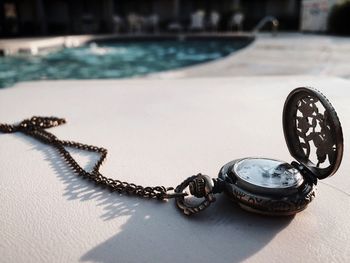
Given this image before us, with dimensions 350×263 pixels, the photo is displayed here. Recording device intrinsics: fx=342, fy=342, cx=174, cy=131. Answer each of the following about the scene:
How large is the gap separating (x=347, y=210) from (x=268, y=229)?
40 cm

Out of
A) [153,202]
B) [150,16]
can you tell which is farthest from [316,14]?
[153,202]

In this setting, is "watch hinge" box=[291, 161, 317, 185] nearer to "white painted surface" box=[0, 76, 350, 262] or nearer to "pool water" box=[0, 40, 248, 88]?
"white painted surface" box=[0, 76, 350, 262]

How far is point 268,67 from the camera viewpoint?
253 inches

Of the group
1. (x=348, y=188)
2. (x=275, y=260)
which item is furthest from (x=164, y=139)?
(x=275, y=260)

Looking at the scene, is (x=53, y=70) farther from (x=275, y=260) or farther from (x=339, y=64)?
(x=275, y=260)

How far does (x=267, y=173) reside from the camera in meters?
1.42

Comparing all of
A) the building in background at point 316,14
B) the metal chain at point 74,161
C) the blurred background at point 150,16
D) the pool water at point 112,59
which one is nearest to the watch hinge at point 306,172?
the metal chain at point 74,161

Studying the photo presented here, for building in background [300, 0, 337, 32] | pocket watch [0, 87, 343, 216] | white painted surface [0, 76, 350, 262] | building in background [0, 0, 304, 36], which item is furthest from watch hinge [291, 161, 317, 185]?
building in background [0, 0, 304, 36]

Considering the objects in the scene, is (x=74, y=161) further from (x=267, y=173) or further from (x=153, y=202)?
(x=267, y=173)

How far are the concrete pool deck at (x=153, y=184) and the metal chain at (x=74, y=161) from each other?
43 mm

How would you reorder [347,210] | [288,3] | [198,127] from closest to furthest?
[347,210]
[198,127]
[288,3]

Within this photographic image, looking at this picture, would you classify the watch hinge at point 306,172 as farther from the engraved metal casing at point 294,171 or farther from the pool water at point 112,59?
the pool water at point 112,59

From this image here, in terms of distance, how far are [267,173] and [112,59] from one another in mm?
11531

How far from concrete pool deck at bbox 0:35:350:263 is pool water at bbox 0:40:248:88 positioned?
238 inches
